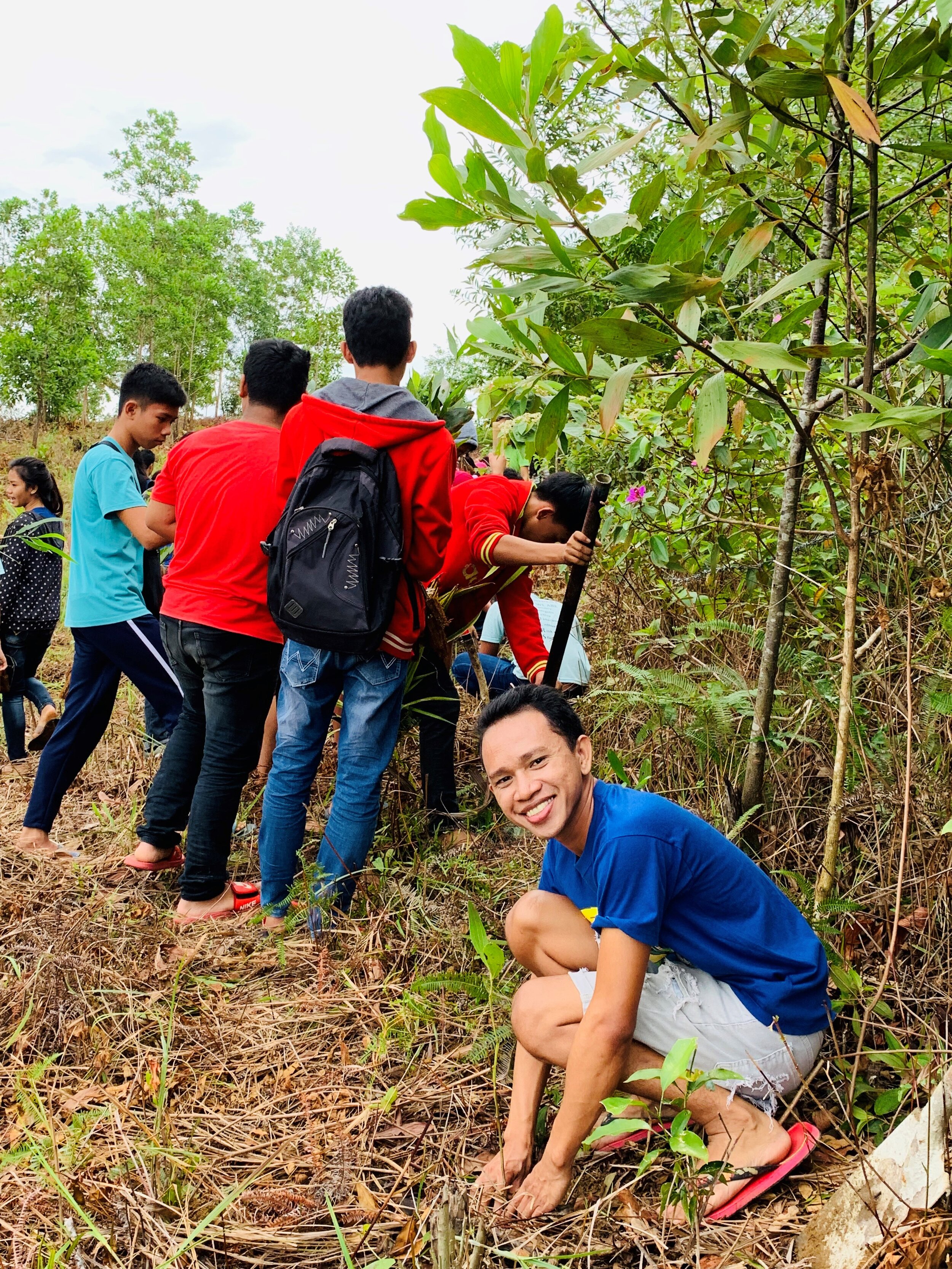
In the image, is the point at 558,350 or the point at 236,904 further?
the point at 236,904

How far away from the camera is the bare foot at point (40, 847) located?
3.38 m

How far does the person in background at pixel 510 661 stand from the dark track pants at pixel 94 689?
129 centimetres

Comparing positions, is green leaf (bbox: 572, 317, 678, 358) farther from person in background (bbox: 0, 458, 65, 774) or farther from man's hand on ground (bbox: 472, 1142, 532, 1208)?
person in background (bbox: 0, 458, 65, 774)

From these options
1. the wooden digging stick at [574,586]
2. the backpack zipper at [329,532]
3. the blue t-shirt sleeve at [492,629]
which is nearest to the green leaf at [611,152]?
the backpack zipper at [329,532]

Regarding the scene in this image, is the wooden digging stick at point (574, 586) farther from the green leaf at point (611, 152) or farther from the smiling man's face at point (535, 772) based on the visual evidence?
the green leaf at point (611, 152)

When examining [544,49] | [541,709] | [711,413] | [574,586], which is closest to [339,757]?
[574,586]

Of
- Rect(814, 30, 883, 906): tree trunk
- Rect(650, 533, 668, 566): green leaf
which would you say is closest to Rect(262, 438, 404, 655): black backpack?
Rect(650, 533, 668, 566): green leaf

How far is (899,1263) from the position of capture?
1396 mm

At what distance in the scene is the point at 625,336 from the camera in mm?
1462

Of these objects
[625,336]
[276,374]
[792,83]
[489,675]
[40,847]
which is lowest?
[40,847]

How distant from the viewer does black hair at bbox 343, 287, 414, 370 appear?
2.69 metres

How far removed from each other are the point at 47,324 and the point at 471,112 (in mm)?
21718

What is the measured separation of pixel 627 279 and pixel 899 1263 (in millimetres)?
1543

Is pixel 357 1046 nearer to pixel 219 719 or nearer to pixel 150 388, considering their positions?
pixel 219 719
